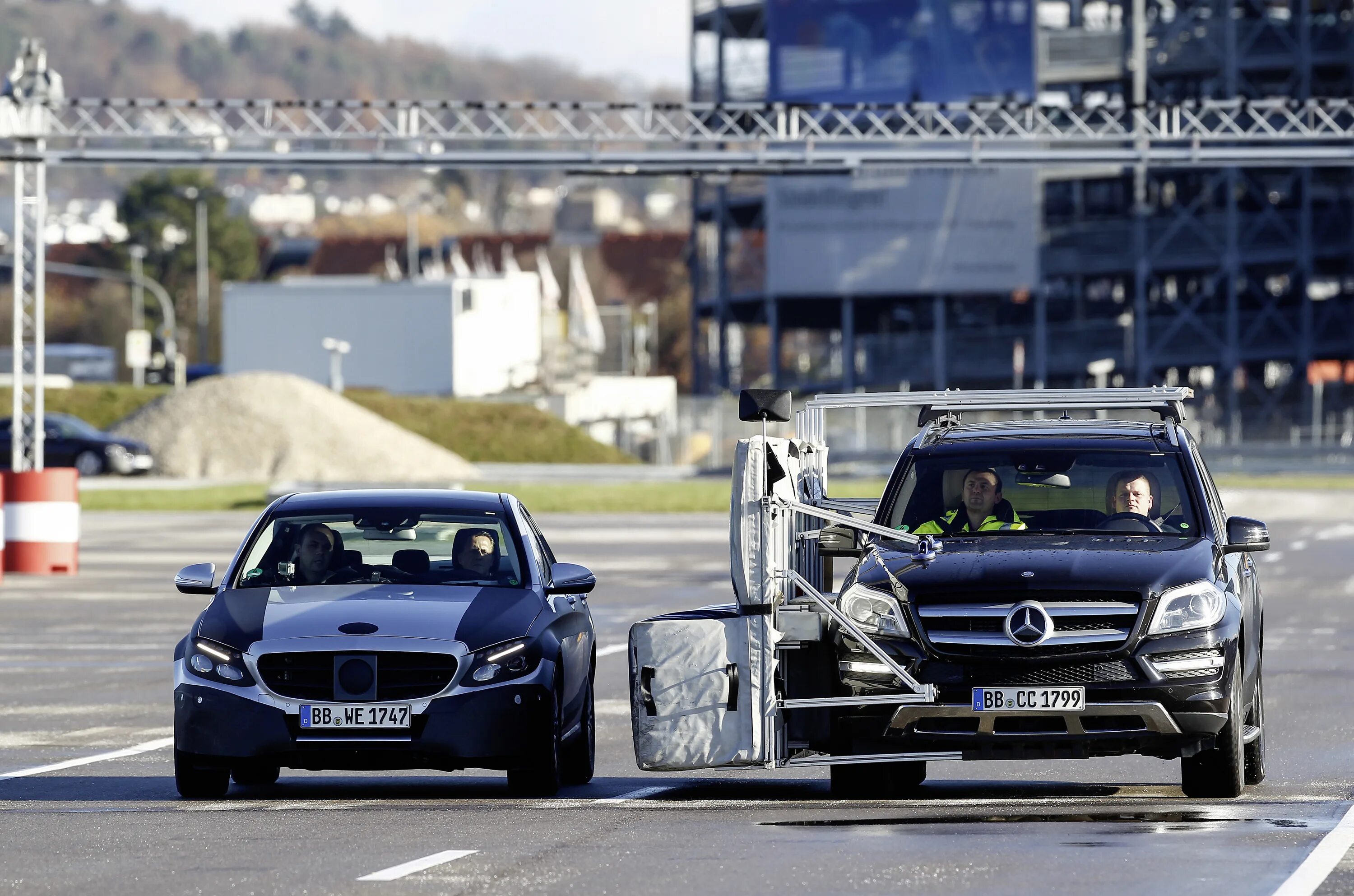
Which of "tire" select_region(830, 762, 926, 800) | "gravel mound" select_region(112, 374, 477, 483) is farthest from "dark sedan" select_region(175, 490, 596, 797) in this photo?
"gravel mound" select_region(112, 374, 477, 483)

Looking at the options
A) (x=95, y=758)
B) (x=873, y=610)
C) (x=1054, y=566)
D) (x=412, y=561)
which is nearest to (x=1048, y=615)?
(x=1054, y=566)

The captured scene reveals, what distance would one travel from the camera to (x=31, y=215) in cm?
3141

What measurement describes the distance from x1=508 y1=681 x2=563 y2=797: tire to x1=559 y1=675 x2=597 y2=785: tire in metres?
0.28

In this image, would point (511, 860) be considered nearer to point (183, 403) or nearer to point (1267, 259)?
point (183, 403)

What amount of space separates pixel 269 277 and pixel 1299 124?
127m

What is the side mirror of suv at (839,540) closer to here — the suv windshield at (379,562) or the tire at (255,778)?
the suv windshield at (379,562)

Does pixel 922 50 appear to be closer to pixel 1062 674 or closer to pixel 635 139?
pixel 635 139

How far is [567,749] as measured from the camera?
36.4 feet

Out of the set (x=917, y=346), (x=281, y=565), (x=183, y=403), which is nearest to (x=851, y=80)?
(x=917, y=346)

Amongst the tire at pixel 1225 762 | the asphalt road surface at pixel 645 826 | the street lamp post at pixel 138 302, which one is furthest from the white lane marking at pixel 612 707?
the street lamp post at pixel 138 302

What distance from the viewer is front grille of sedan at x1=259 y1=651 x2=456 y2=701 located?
1027cm

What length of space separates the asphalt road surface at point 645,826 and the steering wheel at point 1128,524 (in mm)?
1187

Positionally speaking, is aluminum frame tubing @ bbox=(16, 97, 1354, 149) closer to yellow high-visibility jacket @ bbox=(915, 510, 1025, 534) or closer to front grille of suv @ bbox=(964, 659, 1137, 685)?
yellow high-visibility jacket @ bbox=(915, 510, 1025, 534)

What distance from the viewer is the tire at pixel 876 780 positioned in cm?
1036
